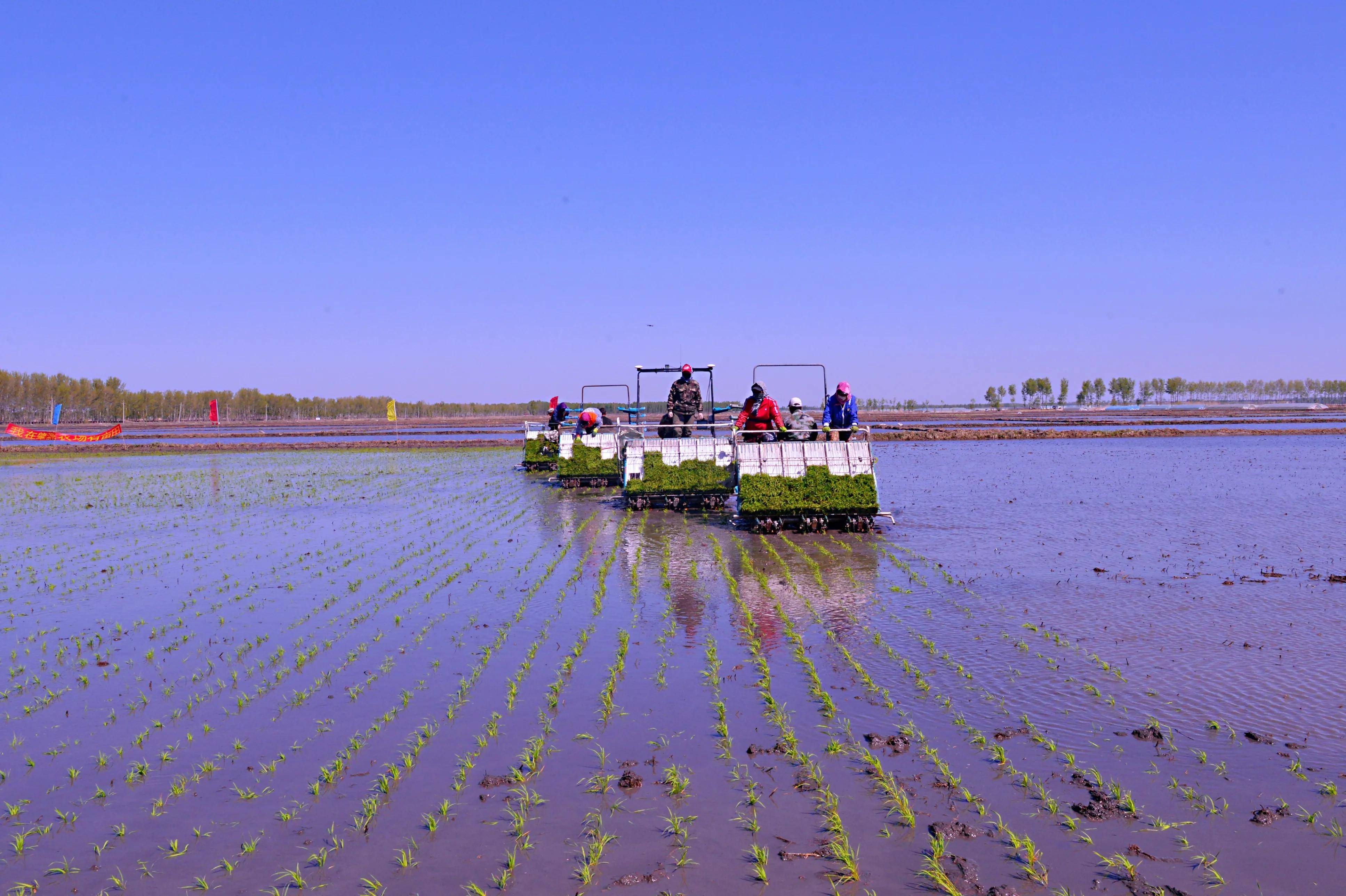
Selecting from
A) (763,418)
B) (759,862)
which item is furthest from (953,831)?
(763,418)

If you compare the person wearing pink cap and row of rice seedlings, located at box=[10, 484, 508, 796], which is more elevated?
the person wearing pink cap

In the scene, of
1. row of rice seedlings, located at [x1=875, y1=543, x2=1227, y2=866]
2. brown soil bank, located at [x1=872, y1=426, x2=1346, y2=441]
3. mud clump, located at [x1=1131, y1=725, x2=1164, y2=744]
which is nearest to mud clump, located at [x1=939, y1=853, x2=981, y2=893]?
row of rice seedlings, located at [x1=875, y1=543, x2=1227, y2=866]

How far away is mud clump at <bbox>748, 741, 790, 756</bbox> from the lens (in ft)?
20.8

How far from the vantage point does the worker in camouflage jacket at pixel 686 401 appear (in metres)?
21.8

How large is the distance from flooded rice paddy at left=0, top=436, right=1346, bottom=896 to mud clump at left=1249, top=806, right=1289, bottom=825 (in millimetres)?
24

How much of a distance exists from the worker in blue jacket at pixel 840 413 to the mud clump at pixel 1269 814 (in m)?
13.2

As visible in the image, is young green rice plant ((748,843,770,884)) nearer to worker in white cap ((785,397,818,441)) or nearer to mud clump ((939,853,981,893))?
mud clump ((939,853,981,893))

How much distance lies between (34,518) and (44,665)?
16145mm

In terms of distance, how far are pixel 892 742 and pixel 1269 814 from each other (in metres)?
2.36

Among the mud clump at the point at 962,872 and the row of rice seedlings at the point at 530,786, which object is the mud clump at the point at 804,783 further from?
the row of rice seedlings at the point at 530,786

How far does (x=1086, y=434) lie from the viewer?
216 ft

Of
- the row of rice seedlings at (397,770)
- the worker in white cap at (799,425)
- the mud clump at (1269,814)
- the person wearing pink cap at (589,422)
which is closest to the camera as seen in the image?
the row of rice seedlings at (397,770)

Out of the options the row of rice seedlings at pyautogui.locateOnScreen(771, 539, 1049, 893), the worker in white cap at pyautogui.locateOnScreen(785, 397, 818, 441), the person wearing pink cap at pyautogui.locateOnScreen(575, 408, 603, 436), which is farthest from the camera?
the person wearing pink cap at pyautogui.locateOnScreen(575, 408, 603, 436)

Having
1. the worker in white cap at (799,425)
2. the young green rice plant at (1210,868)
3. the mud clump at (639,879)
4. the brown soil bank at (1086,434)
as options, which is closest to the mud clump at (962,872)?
the young green rice plant at (1210,868)
